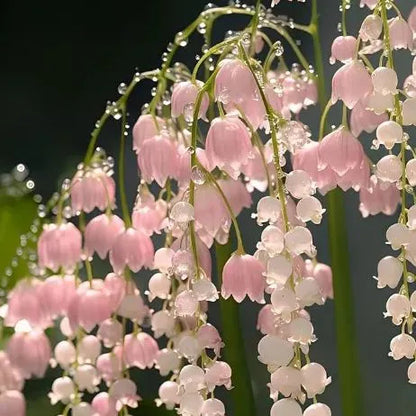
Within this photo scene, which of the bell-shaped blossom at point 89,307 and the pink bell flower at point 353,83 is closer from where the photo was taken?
the pink bell flower at point 353,83

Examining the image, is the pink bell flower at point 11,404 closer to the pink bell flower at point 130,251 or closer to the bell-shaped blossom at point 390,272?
the pink bell flower at point 130,251

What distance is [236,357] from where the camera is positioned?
72cm

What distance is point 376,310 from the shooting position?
2.74 feet

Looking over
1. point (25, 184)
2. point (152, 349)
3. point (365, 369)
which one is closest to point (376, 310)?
point (365, 369)

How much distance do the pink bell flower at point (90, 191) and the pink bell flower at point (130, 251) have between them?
0.11 feet

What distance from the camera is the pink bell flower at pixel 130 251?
2.28 feet

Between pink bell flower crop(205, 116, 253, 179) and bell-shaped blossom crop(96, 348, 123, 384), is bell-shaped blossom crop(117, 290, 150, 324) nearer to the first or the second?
bell-shaped blossom crop(96, 348, 123, 384)

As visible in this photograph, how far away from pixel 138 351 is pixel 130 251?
80 mm

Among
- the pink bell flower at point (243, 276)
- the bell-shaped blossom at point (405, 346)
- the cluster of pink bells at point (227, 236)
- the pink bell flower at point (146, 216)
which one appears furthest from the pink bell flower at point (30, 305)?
the bell-shaped blossom at point (405, 346)

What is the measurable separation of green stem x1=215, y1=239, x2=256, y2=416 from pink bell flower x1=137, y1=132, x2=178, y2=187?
8 cm

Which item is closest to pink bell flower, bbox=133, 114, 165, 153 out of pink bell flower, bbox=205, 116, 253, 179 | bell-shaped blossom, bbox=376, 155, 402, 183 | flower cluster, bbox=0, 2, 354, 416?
flower cluster, bbox=0, 2, 354, 416

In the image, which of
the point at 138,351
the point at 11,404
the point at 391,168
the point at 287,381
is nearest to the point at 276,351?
the point at 287,381

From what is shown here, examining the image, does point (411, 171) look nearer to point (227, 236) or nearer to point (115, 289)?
point (227, 236)

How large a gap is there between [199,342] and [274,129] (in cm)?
14
